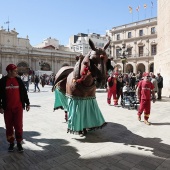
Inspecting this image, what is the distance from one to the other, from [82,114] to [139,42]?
42163 mm

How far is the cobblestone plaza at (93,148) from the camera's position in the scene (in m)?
3.34

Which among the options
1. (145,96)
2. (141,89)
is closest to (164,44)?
(141,89)

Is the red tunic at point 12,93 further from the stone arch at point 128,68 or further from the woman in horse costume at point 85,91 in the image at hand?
the stone arch at point 128,68

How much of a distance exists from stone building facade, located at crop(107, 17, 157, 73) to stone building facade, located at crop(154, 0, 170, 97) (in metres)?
27.1

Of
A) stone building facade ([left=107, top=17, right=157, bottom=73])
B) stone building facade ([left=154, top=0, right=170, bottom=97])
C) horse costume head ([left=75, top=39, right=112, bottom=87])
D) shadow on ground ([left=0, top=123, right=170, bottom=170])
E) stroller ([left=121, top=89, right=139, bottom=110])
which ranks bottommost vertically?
shadow on ground ([left=0, top=123, right=170, bottom=170])

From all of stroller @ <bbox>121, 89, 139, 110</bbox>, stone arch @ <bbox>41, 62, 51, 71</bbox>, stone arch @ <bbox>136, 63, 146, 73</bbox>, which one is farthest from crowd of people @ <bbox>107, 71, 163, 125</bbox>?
stone arch @ <bbox>136, 63, 146, 73</bbox>

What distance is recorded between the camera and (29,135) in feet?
16.1

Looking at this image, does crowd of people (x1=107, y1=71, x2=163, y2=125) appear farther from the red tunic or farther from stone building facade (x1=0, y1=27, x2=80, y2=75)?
stone building facade (x1=0, y1=27, x2=80, y2=75)

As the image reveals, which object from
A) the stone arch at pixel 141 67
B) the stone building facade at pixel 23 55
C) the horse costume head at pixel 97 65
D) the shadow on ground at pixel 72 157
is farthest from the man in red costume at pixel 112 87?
the stone arch at pixel 141 67

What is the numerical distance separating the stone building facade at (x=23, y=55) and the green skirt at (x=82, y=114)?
33.2m

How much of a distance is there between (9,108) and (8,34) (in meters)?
40.0

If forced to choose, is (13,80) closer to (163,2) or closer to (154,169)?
(154,169)

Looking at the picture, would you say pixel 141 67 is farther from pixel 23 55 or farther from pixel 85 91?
pixel 85 91

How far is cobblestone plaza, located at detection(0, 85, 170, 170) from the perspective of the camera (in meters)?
3.34
